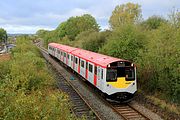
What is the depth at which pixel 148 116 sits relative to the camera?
1445cm

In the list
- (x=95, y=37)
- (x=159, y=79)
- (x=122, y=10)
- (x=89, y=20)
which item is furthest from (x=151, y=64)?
(x=89, y=20)

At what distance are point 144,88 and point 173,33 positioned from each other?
4.71m

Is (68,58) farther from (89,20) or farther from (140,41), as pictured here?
(89,20)

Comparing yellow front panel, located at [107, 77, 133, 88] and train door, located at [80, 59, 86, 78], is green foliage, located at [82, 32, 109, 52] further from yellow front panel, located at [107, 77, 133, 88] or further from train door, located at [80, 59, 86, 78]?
yellow front panel, located at [107, 77, 133, 88]

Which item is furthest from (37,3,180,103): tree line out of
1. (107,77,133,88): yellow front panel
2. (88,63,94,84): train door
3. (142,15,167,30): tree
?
(142,15,167,30): tree

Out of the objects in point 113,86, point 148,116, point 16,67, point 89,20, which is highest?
point 89,20

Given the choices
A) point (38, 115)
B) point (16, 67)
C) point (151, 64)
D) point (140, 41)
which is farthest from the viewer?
point (140, 41)

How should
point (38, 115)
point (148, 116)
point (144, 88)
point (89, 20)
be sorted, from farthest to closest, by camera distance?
1. point (89, 20)
2. point (144, 88)
3. point (148, 116)
4. point (38, 115)

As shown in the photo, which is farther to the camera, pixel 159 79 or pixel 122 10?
pixel 122 10

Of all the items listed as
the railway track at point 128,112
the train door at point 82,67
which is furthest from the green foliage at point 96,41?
the railway track at point 128,112

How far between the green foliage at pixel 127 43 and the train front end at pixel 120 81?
6230 millimetres

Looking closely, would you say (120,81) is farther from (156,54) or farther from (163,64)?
(156,54)

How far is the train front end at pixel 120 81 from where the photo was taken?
53.6 feet

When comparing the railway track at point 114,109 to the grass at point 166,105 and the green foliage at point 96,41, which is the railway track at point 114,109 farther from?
the green foliage at point 96,41
